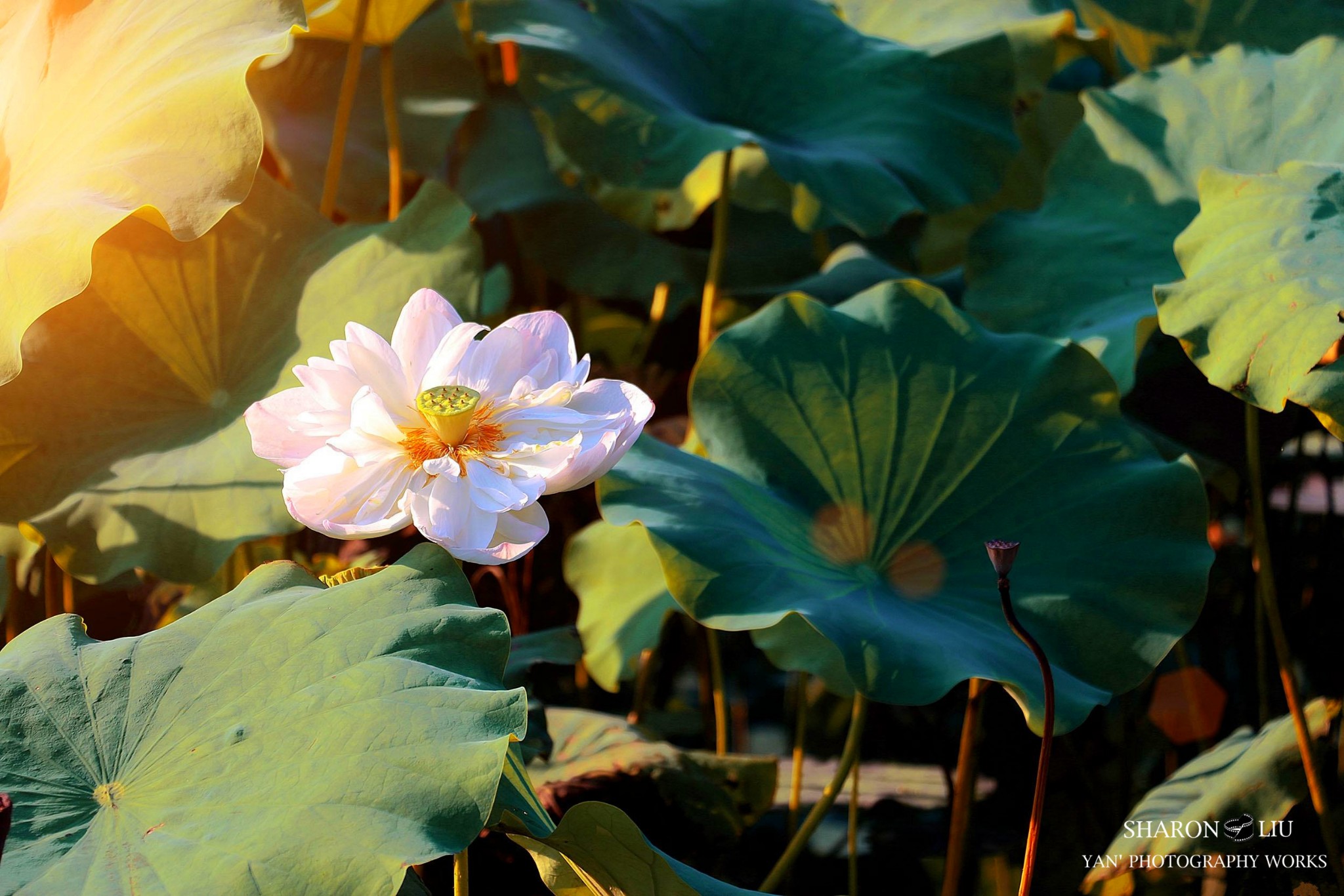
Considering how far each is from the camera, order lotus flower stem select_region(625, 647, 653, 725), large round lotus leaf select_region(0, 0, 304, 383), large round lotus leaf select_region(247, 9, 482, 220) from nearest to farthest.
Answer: large round lotus leaf select_region(0, 0, 304, 383), lotus flower stem select_region(625, 647, 653, 725), large round lotus leaf select_region(247, 9, 482, 220)

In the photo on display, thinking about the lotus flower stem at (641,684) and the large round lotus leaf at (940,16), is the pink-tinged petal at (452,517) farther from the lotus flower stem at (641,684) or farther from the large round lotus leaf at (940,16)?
the large round lotus leaf at (940,16)

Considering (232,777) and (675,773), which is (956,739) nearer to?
(675,773)

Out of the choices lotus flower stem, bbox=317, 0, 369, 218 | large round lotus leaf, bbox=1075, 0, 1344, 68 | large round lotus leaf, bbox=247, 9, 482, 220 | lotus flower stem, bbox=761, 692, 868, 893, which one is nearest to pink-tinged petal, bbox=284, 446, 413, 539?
lotus flower stem, bbox=761, 692, 868, 893

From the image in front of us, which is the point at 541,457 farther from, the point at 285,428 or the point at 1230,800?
the point at 1230,800

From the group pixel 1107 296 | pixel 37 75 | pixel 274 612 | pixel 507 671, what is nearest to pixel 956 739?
pixel 1107 296

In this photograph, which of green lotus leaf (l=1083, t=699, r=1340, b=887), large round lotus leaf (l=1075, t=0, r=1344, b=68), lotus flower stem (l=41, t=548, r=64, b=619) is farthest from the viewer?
large round lotus leaf (l=1075, t=0, r=1344, b=68)

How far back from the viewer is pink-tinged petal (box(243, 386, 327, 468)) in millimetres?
595

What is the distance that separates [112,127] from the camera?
0.85 metres

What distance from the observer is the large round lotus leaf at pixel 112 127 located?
2.54 feet

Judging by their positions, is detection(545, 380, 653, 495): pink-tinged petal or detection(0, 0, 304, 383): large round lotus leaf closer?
detection(545, 380, 653, 495): pink-tinged petal

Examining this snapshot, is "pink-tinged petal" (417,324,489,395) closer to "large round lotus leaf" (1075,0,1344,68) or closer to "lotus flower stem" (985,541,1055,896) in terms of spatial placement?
"lotus flower stem" (985,541,1055,896)

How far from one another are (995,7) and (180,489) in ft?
4.03

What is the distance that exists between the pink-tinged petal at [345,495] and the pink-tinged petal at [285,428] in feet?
0.07

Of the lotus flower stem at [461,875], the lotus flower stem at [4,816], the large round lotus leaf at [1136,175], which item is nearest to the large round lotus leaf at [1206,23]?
the large round lotus leaf at [1136,175]
